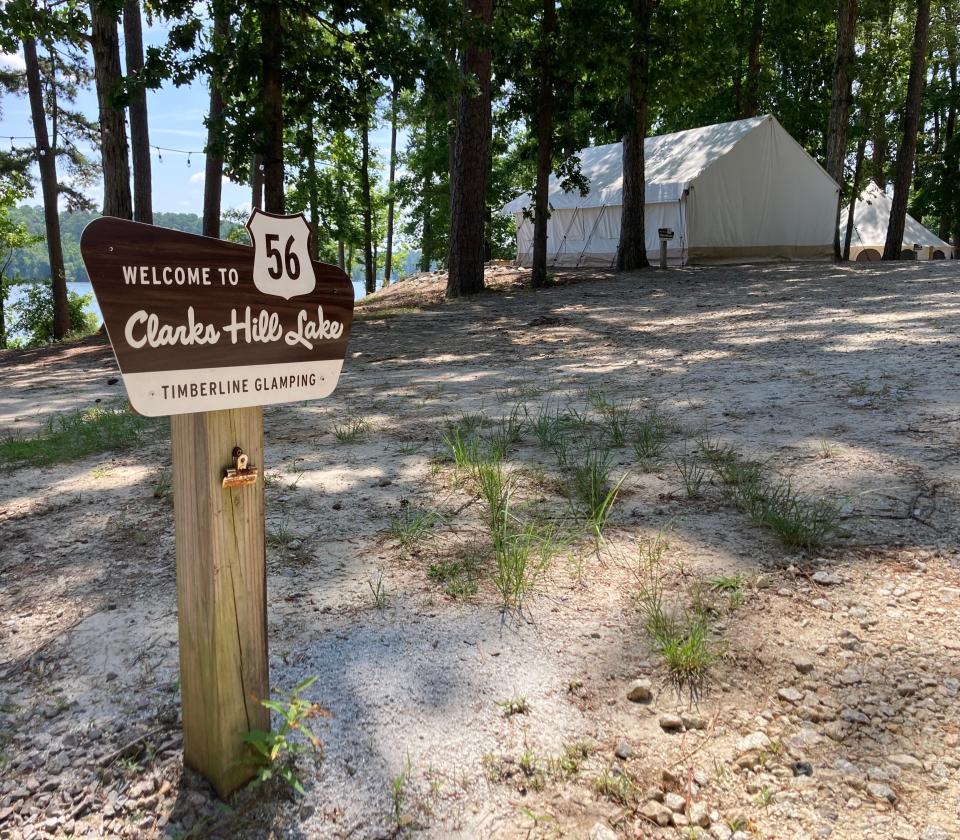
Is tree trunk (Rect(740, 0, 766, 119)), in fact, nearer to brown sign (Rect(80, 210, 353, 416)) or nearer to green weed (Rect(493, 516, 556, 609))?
green weed (Rect(493, 516, 556, 609))

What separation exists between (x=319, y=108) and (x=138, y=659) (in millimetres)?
11142

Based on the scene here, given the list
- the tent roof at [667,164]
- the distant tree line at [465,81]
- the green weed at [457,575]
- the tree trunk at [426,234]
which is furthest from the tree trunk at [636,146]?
the tree trunk at [426,234]

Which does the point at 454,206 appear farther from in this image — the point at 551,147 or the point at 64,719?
the point at 64,719

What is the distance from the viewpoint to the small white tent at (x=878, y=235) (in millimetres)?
26922

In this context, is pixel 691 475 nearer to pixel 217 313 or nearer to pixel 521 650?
pixel 521 650

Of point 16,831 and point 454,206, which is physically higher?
point 454,206

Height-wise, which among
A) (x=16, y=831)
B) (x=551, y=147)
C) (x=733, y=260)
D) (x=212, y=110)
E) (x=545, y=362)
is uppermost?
(x=212, y=110)

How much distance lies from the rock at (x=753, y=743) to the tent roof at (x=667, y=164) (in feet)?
64.3

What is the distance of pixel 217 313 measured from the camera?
1.64 m

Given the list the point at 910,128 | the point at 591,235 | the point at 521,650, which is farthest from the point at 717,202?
the point at 521,650

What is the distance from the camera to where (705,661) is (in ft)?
7.73

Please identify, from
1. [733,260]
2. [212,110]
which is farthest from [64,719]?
[733,260]

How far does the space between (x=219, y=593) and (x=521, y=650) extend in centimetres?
107

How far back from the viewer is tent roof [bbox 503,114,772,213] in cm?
2053
